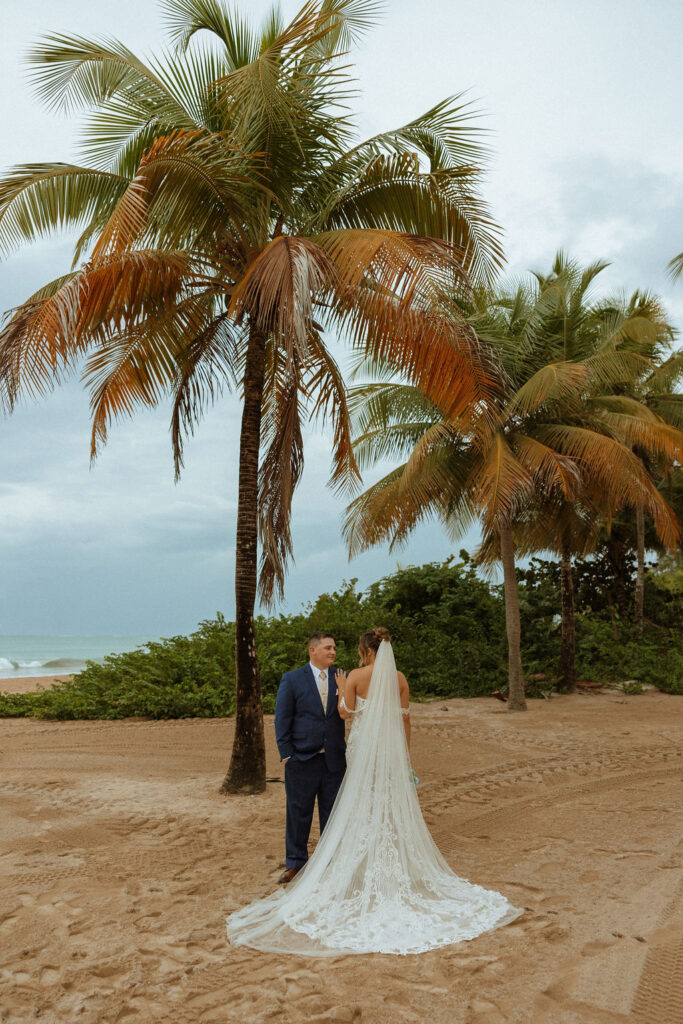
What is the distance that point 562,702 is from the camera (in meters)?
15.5

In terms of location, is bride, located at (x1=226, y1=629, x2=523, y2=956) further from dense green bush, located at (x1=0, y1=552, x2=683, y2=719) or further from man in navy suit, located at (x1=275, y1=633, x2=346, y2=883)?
dense green bush, located at (x1=0, y1=552, x2=683, y2=719)

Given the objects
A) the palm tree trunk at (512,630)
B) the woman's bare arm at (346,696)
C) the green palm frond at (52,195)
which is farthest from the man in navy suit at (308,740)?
the palm tree trunk at (512,630)

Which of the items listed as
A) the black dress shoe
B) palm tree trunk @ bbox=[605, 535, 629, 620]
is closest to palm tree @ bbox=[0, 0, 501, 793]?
the black dress shoe

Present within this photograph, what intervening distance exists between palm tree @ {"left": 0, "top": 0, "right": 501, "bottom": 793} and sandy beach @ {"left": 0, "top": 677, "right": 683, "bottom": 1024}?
5.87ft

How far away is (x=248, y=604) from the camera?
877 centimetres

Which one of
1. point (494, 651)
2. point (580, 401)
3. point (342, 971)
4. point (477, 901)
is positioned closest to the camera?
point (342, 971)

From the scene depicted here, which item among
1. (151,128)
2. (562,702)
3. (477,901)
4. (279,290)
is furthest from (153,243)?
(562,702)

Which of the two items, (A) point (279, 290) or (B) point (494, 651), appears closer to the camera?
(A) point (279, 290)

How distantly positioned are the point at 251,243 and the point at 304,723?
5.68 meters

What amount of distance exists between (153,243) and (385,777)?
6663 mm

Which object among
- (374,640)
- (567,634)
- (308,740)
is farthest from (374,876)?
(567,634)

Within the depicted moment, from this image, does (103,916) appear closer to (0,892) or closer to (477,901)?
(0,892)

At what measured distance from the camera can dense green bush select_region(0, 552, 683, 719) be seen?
13.9 meters

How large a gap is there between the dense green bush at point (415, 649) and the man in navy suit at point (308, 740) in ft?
25.8
